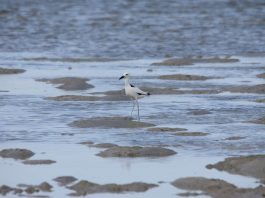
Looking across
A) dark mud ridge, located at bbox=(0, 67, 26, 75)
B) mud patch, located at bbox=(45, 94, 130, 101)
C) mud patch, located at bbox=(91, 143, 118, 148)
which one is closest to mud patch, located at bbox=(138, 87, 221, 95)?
mud patch, located at bbox=(45, 94, 130, 101)

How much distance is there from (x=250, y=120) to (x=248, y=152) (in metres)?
3.56

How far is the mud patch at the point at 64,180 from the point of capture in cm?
1491

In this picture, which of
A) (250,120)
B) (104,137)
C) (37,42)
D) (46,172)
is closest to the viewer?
(46,172)

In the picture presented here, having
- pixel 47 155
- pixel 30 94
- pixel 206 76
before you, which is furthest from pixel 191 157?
pixel 206 76

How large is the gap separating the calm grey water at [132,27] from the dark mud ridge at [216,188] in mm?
19905

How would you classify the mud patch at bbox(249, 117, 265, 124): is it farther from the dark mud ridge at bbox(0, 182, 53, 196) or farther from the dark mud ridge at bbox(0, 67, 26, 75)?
the dark mud ridge at bbox(0, 67, 26, 75)

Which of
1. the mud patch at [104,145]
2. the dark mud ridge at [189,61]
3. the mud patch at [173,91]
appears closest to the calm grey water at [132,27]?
the dark mud ridge at [189,61]

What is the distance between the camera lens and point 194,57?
34156mm

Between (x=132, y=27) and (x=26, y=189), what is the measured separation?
31.4 metres

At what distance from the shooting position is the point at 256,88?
25.6 metres

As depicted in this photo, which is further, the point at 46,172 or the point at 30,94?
the point at 30,94

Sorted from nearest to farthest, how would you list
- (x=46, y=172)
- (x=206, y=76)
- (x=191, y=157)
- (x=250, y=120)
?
(x=46, y=172)
(x=191, y=157)
(x=250, y=120)
(x=206, y=76)

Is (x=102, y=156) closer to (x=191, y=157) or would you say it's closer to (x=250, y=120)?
(x=191, y=157)

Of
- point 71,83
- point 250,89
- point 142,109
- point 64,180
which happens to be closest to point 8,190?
point 64,180
